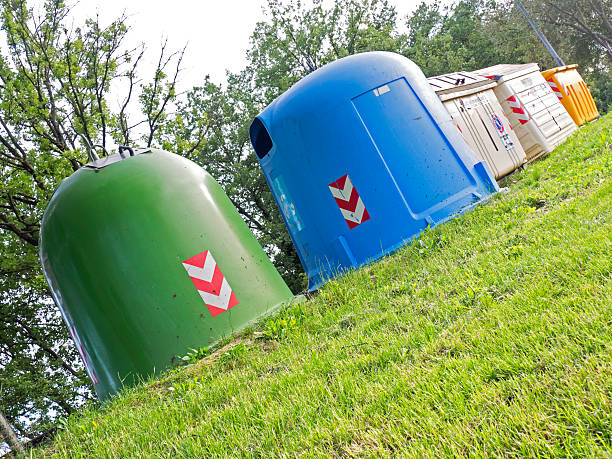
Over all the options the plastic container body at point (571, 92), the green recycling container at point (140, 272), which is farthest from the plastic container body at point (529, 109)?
the green recycling container at point (140, 272)

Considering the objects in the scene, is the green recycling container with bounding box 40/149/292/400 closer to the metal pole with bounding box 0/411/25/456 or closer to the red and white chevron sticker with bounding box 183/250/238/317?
the red and white chevron sticker with bounding box 183/250/238/317

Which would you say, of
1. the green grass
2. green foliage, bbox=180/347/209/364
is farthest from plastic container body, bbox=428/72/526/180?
green foliage, bbox=180/347/209/364

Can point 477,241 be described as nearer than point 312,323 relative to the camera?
No

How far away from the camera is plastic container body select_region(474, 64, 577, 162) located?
1026cm

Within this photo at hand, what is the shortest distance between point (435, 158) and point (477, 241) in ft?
6.79

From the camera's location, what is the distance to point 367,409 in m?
2.00

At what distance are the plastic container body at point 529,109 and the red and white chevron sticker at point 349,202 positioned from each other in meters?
6.15

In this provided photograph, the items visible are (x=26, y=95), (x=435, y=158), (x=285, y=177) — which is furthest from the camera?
(x=26, y=95)

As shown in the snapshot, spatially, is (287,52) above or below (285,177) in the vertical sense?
Answer: above

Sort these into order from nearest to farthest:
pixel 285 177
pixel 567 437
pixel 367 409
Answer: pixel 567 437, pixel 367 409, pixel 285 177

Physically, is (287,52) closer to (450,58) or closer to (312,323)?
(450,58)

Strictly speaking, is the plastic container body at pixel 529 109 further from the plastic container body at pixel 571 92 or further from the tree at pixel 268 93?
the tree at pixel 268 93

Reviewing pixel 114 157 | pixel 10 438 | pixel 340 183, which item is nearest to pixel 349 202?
pixel 340 183

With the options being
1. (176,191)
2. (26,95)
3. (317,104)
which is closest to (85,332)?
(176,191)
